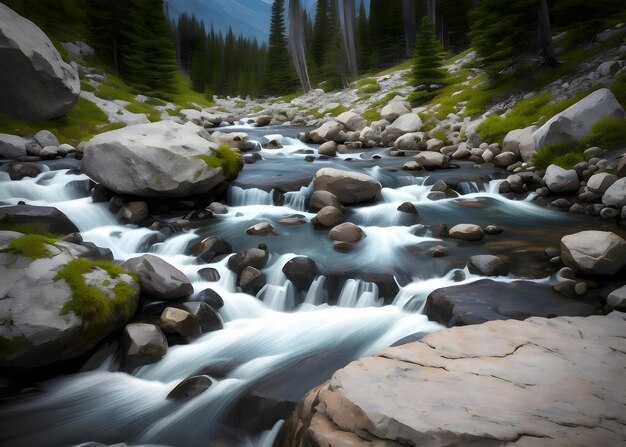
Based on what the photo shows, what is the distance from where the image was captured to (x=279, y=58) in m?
50.4

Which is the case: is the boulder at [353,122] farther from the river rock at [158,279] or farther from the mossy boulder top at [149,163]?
the river rock at [158,279]

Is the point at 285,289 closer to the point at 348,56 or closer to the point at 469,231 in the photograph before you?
the point at 469,231

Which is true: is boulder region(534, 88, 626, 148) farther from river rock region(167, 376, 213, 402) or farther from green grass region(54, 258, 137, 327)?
green grass region(54, 258, 137, 327)

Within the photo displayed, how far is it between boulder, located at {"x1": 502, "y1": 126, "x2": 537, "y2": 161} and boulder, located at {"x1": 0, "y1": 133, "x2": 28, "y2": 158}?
1620 cm

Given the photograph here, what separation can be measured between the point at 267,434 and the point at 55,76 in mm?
17492

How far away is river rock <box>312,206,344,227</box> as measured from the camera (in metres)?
9.09

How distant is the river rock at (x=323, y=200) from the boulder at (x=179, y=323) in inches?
196

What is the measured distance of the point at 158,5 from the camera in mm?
30172

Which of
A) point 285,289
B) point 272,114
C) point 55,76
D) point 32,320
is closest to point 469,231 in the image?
point 285,289

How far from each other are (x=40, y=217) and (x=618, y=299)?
9.48m

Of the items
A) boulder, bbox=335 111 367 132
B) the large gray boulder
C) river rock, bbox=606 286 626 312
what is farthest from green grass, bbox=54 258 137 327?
boulder, bbox=335 111 367 132

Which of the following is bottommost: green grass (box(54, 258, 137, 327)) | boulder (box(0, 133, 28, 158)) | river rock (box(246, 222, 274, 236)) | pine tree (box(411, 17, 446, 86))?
river rock (box(246, 222, 274, 236))

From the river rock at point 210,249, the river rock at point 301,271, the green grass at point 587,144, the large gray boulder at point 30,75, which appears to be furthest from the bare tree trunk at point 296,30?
the river rock at point 301,271

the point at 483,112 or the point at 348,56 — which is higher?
the point at 348,56
